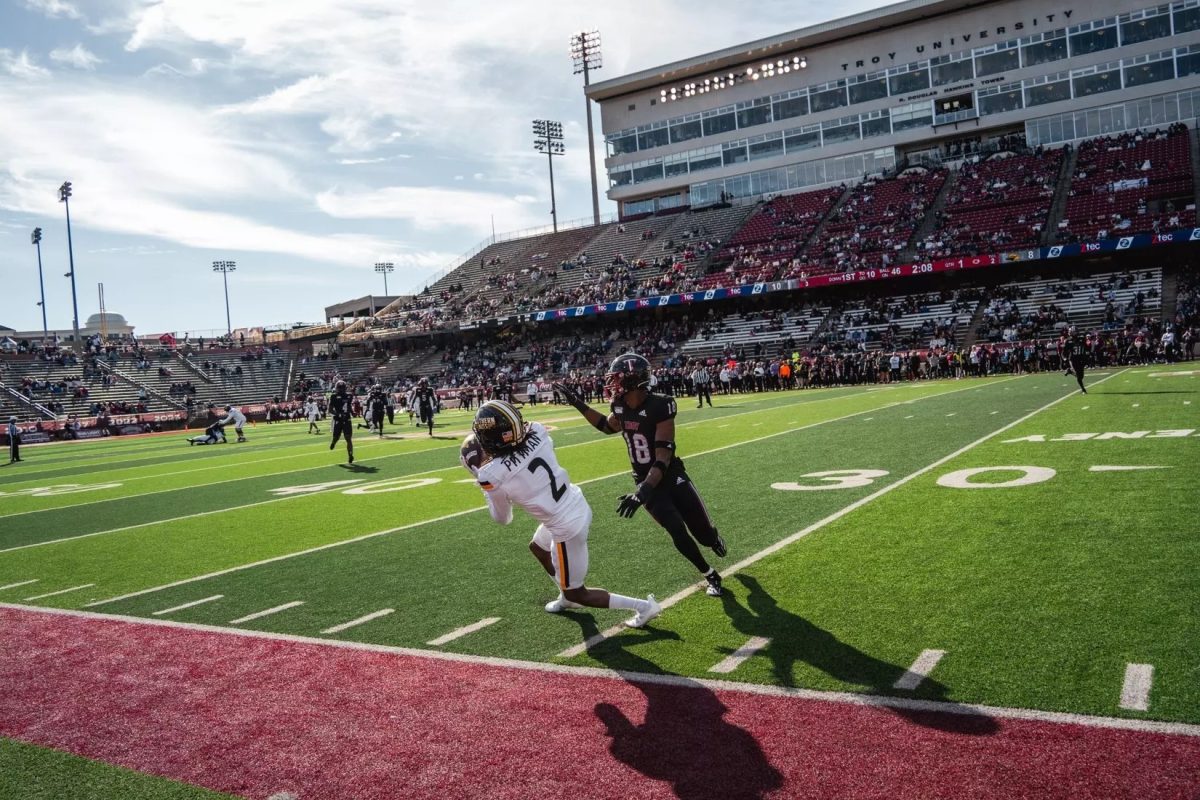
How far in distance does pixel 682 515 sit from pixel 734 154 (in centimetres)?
5690

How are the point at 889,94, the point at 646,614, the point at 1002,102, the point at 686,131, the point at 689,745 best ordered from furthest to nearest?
1. the point at 686,131
2. the point at 889,94
3. the point at 1002,102
4. the point at 646,614
5. the point at 689,745

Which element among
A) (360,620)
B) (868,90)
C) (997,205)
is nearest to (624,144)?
(868,90)

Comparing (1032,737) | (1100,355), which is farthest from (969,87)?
(1032,737)

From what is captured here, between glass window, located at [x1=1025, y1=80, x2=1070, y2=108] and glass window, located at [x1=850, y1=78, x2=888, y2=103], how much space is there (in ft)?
25.9

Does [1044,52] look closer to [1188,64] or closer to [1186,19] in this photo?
[1186,19]

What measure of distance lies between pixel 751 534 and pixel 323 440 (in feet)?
68.7

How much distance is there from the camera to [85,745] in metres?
4.44

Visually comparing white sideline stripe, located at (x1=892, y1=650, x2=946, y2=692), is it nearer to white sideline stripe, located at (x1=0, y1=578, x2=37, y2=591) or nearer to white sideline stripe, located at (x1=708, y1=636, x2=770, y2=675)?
white sideline stripe, located at (x1=708, y1=636, x2=770, y2=675)

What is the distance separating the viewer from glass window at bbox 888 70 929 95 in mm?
53250

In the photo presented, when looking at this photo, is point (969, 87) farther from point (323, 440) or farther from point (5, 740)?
point (5, 740)

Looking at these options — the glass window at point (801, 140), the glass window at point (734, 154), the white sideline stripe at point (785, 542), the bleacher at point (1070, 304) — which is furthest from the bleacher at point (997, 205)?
the white sideline stripe at point (785, 542)

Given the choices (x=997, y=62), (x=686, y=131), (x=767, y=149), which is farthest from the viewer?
(x=686, y=131)

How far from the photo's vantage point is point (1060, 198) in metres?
45.0

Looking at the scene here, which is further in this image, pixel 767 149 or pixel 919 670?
pixel 767 149
